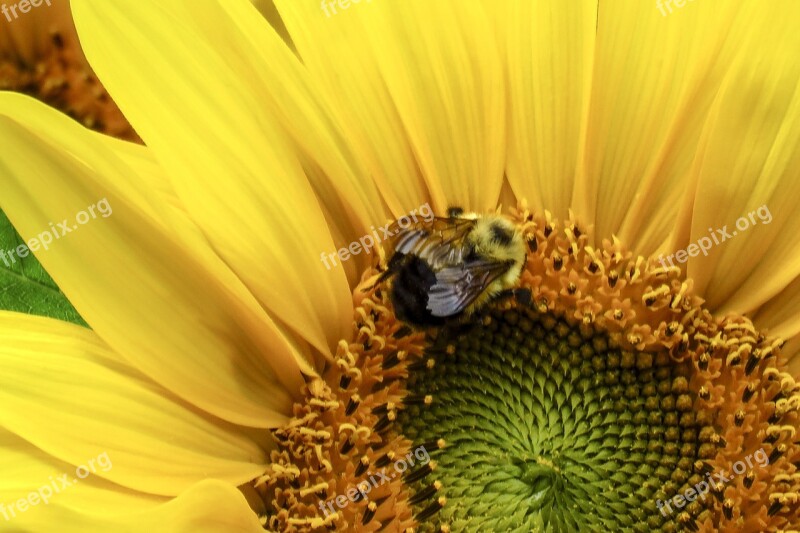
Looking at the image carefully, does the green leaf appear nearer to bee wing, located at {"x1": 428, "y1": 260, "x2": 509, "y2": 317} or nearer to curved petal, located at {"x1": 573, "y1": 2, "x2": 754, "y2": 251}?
bee wing, located at {"x1": 428, "y1": 260, "x2": 509, "y2": 317}

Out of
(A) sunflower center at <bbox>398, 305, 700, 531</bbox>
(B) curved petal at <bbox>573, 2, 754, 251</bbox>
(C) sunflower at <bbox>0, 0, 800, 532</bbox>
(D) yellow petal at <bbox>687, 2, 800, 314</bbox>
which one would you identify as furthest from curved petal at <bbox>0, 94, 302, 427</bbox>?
(D) yellow petal at <bbox>687, 2, 800, 314</bbox>

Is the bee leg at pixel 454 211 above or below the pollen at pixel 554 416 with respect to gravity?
above

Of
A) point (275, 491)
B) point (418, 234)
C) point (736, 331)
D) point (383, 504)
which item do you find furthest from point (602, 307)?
point (275, 491)

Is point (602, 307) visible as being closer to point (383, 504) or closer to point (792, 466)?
point (792, 466)

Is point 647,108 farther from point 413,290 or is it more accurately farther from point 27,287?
point 27,287

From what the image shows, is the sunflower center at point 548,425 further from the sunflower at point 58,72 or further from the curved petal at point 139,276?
the sunflower at point 58,72

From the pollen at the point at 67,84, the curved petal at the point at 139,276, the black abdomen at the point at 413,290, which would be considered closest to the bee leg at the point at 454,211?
the black abdomen at the point at 413,290
